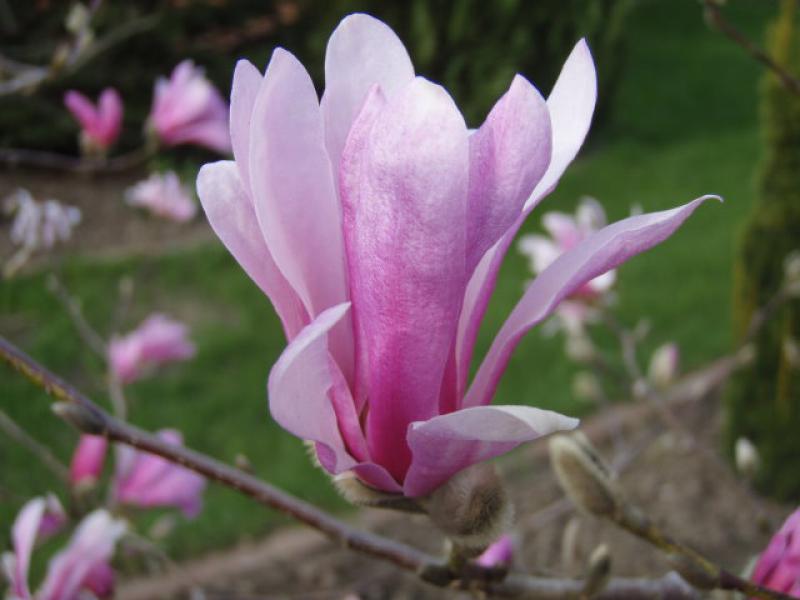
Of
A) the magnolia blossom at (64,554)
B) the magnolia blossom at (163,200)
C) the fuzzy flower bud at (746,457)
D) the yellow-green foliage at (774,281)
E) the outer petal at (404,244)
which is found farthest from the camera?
the yellow-green foliage at (774,281)

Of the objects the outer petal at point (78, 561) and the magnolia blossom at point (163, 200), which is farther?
the magnolia blossom at point (163, 200)

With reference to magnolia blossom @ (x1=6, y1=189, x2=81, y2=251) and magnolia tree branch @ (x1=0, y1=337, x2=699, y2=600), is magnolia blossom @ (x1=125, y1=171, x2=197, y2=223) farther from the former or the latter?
magnolia tree branch @ (x1=0, y1=337, x2=699, y2=600)

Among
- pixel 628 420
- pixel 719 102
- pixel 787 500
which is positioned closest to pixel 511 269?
pixel 628 420

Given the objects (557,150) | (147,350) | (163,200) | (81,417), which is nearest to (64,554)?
(81,417)

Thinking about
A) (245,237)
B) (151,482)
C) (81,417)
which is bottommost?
(151,482)

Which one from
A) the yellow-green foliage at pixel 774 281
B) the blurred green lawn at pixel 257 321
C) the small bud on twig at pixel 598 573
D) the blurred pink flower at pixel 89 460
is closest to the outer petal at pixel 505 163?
the small bud on twig at pixel 598 573

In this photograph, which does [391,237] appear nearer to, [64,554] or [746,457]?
[64,554]

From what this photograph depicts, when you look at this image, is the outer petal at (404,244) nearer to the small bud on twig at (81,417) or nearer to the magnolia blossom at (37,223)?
the small bud on twig at (81,417)

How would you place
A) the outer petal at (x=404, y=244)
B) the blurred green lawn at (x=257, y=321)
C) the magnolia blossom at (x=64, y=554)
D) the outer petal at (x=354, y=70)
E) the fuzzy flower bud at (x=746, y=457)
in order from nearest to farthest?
the outer petal at (x=404, y=244)
the outer petal at (x=354, y=70)
the magnolia blossom at (x=64, y=554)
the fuzzy flower bud at (x=746, y=457)
the blurred green lawn at (x=257, y=321)

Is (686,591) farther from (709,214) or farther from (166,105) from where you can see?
(709,214)
